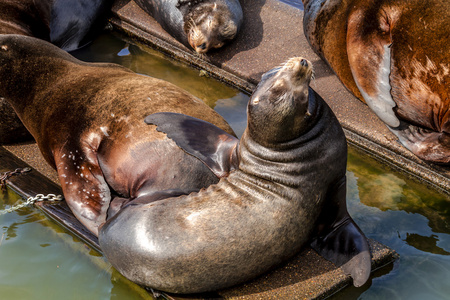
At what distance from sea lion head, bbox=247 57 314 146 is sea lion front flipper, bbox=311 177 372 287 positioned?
477mm

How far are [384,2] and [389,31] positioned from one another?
0.79 feet

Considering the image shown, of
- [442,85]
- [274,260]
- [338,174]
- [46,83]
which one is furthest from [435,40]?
[46,83]

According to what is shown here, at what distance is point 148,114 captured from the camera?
3.96 m

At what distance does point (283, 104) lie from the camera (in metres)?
3.14

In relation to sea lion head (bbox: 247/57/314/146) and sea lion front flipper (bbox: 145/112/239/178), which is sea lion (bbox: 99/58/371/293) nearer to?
sea lion head (bbox: 247/57/314/146)

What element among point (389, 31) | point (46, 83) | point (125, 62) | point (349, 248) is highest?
point (389, 31)

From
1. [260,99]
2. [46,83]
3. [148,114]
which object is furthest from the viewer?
[46,83]

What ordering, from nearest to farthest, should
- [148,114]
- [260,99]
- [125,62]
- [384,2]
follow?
1. [260,99]
2. [148,114]
3. [384,2]
4. [125,62]

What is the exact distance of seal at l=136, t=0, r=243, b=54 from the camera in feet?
19.6

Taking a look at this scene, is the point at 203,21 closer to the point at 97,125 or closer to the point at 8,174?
the point at 97,125

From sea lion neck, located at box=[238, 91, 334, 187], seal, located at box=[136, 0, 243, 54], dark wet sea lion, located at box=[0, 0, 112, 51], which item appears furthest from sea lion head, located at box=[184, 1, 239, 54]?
sea lion neck, located at box=[238, 91, 334, 187]

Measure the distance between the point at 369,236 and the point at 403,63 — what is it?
1.51m

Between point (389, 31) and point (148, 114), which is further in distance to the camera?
point (389, 31)

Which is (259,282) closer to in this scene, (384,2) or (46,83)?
(46,83)
